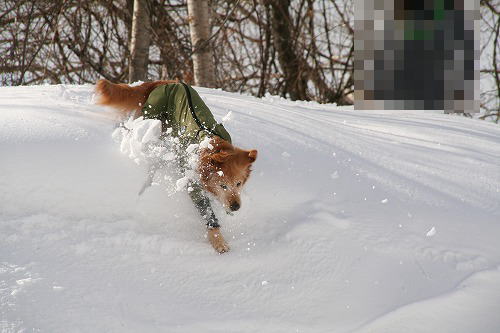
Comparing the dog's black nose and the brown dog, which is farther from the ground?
the brown dog

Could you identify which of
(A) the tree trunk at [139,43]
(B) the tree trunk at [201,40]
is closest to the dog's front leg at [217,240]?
(B) the tree trunk at [201,40]

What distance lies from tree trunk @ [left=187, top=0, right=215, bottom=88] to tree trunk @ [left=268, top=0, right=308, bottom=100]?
10.0 feet

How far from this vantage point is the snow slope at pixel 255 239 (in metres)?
2.26

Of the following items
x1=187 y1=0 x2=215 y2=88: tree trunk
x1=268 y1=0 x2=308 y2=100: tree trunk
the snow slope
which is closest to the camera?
the snow slope

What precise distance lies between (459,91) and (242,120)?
454 cm

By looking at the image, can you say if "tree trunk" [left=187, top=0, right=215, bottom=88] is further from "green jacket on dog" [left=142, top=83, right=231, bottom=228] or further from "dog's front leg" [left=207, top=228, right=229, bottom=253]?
"dog's front leg" [left=207, top=228, right=229, bottom=253]

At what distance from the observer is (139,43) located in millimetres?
7484

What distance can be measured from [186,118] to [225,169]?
17.1 inches

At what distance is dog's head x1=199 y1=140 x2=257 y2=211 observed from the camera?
111 inches

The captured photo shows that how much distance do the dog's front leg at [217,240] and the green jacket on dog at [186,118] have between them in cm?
3

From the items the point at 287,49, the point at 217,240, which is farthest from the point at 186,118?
the point at 287,49

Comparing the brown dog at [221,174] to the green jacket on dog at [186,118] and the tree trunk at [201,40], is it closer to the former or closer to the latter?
the green jacket on dog at [186,118]

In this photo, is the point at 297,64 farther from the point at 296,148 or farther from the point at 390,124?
the point at 296,148

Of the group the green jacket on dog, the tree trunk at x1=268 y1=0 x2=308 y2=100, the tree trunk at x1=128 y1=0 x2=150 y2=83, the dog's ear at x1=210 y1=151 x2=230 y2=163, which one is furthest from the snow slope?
the tree trunk at x1=268 y1=0 x2=308 y2=100
